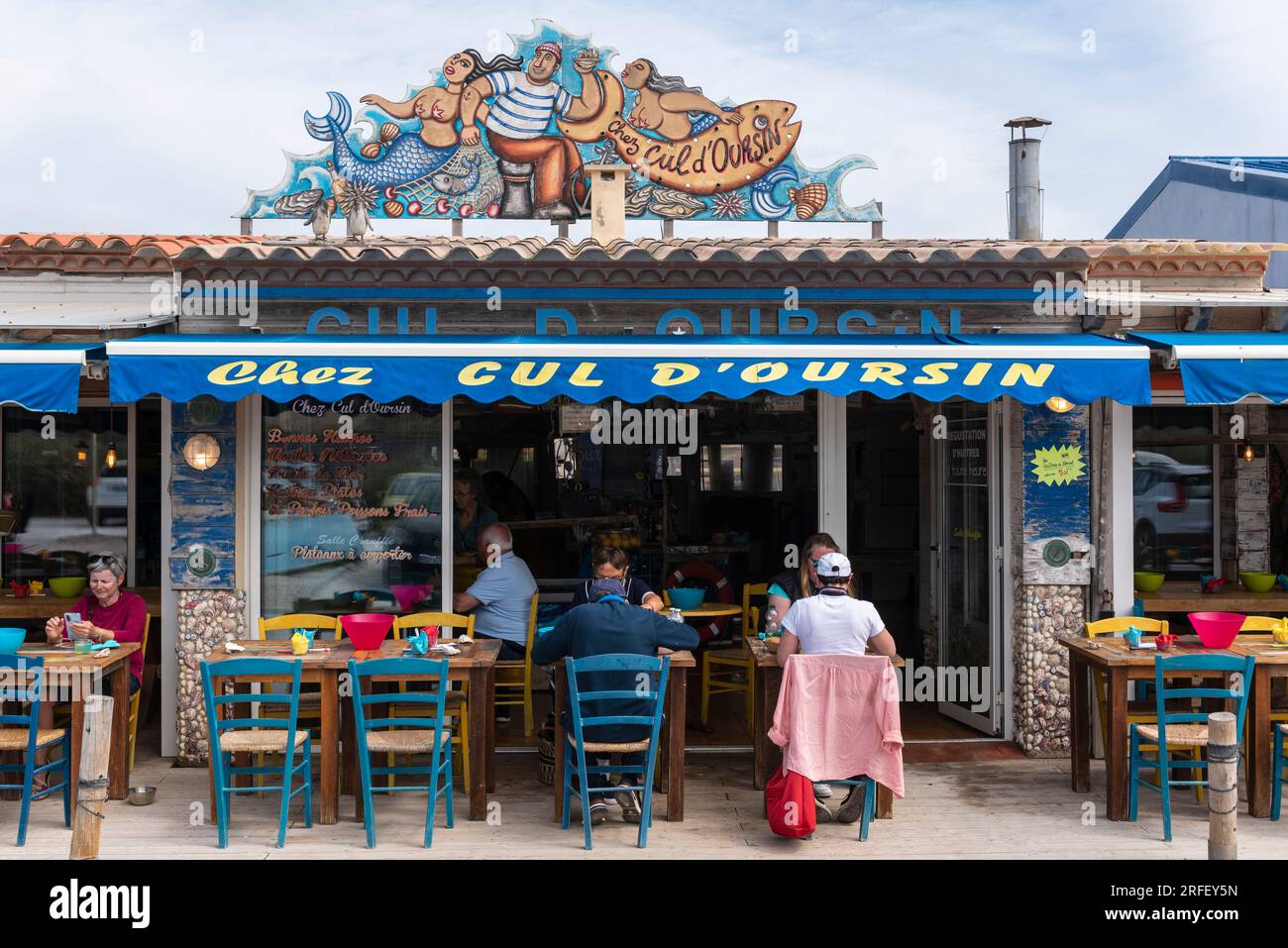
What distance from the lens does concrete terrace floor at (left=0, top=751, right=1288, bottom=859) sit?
5758mm


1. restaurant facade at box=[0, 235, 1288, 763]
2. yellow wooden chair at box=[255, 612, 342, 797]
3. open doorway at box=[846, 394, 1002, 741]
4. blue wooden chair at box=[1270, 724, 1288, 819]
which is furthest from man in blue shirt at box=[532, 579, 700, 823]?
blue wooden chair at box=[1270, 724, 1288, 819]

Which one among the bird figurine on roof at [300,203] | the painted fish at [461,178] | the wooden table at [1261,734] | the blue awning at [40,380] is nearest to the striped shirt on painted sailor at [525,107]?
the painted fish at [461,178]

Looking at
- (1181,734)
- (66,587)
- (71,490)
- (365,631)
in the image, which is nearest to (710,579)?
(365,631)

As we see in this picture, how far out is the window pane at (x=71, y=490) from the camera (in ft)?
31.9

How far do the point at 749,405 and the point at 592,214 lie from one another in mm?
3998

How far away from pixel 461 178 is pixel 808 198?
2.77m

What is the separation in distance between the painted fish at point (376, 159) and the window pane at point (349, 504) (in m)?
2.21

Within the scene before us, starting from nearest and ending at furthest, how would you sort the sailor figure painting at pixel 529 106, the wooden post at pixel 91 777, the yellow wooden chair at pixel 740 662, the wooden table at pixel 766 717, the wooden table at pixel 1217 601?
the wooden post at pixel 91 777
the wooden table at pixel 766 717
the yellow wooden chair at pixel 740 662
the wooden table at pixel 1217 601
the sailor figure painting at pixel 529 106

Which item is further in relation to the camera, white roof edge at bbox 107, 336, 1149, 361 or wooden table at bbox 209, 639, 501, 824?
white roof edge at bbox 107, 336, 1149, 361

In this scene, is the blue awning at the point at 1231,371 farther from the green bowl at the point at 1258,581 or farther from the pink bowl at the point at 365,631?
the pink bowl at the point at 365,631

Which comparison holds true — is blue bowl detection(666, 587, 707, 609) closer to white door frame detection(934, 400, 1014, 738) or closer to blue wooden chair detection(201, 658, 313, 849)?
white door frame detection(934, 400, 1014, 738)

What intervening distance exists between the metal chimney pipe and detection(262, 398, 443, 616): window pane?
5.60m

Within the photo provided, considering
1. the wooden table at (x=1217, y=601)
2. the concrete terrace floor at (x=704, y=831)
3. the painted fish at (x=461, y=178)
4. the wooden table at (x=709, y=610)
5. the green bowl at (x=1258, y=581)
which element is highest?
the painted fish at (x=461, y=178)
